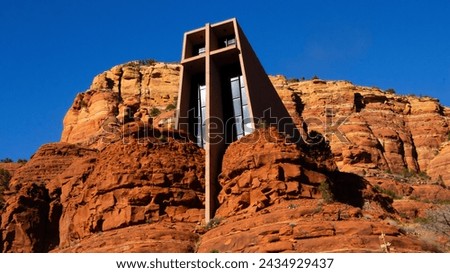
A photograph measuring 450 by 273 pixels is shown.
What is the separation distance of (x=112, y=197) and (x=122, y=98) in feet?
139

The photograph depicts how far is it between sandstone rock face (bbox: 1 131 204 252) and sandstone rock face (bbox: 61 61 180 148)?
20.6 meters

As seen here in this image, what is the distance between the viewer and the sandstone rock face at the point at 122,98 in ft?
218

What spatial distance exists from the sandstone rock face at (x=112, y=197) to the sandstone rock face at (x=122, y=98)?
20.6m

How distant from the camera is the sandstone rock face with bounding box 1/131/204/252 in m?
32.2

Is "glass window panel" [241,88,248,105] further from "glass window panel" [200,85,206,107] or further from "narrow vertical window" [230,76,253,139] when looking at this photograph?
"glass window panel" [200,85,206,107]

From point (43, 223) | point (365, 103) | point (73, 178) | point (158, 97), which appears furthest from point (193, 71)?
point (365, 103)

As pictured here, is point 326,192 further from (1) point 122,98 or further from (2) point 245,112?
(1) point 122,98

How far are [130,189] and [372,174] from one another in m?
32.2

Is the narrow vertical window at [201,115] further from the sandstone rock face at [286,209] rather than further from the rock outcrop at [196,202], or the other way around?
the sandstone rock face at [286,209]

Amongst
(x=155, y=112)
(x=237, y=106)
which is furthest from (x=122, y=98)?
(x=237, y=106)

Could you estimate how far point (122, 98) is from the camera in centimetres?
7412

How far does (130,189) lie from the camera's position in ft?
107

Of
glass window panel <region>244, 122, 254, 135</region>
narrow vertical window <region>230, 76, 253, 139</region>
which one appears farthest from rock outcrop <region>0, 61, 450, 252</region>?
narrow vertical window <region>230, 76, 253, 139</region>

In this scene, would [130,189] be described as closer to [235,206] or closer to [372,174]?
[235,206]
